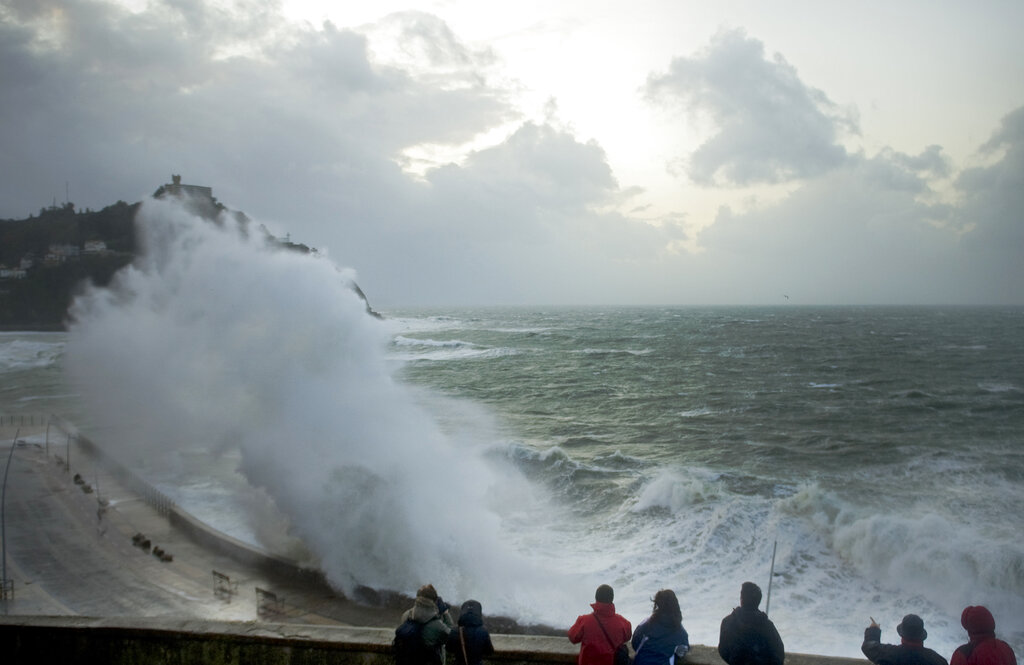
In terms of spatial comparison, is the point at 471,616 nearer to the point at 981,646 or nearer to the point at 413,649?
the point at 413,649

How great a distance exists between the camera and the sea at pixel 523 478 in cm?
1067

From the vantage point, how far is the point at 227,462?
1861 cm

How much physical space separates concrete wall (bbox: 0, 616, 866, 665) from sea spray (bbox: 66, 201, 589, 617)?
19.8ft

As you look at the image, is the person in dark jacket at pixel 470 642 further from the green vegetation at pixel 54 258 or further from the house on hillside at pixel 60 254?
the house on hillside at pixel 60 254

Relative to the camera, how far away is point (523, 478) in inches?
671

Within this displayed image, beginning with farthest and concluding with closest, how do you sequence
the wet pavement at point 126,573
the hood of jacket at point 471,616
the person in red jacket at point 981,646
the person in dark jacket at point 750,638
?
the wet pavement at point 126,573 < the hood of jacket at point 471,616 < the person in dark jacket at point 750,638 < the person in red jacket at point 981,646

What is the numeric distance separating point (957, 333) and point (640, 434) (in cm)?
7574

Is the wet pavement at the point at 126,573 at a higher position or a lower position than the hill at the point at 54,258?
lower

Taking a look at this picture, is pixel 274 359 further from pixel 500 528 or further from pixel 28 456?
pixel 28 456

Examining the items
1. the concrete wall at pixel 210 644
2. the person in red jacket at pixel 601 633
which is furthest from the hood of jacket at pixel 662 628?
the concrete wall at pixel 210 644

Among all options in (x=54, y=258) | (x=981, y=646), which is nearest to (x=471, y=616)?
(x=981, y=646)

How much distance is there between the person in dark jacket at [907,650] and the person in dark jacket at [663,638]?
39.2 inches

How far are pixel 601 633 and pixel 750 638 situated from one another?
90 centimetres

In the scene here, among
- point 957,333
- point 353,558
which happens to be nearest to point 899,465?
point 353,558
